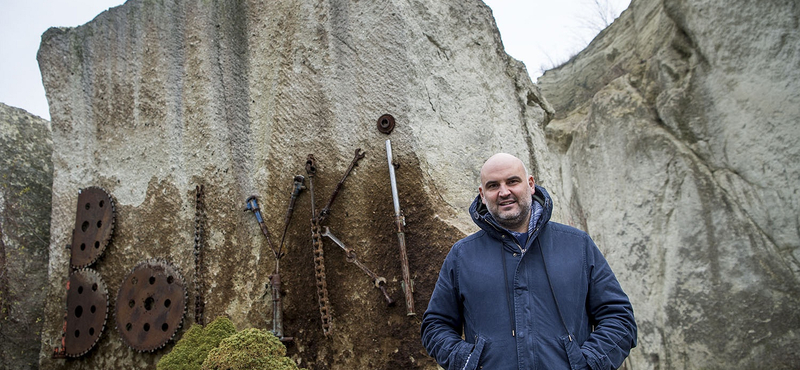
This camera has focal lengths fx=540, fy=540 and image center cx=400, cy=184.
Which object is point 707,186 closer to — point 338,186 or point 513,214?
point 338,186

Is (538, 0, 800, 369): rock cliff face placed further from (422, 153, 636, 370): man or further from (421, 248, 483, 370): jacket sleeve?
(421, 248, 483, 370): jacket sleeve

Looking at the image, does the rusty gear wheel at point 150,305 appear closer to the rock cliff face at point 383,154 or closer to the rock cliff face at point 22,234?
the rock cliff face at point 383,154

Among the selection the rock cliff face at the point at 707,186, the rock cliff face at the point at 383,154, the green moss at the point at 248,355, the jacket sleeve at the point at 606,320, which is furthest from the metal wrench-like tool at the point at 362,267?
the rock cliff face at the point at 707,186

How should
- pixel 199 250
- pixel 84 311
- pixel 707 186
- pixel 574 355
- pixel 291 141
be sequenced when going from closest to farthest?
Answer: pixel 574 355 → pixel 291 141 → pixel 199 250 → pixel 84 311 → pixel 707 186

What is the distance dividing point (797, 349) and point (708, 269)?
105 cm

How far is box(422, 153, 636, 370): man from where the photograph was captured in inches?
67.0

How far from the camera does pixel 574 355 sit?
1650 mm

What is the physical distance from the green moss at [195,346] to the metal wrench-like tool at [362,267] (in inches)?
31.9

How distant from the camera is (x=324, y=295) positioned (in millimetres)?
3258

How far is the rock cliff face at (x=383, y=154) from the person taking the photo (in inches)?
133

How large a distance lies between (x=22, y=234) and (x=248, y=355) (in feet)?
12.6

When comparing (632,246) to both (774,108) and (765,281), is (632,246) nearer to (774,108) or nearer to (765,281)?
(765,281)

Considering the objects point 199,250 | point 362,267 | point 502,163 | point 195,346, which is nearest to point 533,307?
point 502,163

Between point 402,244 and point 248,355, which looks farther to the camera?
point 402,244
